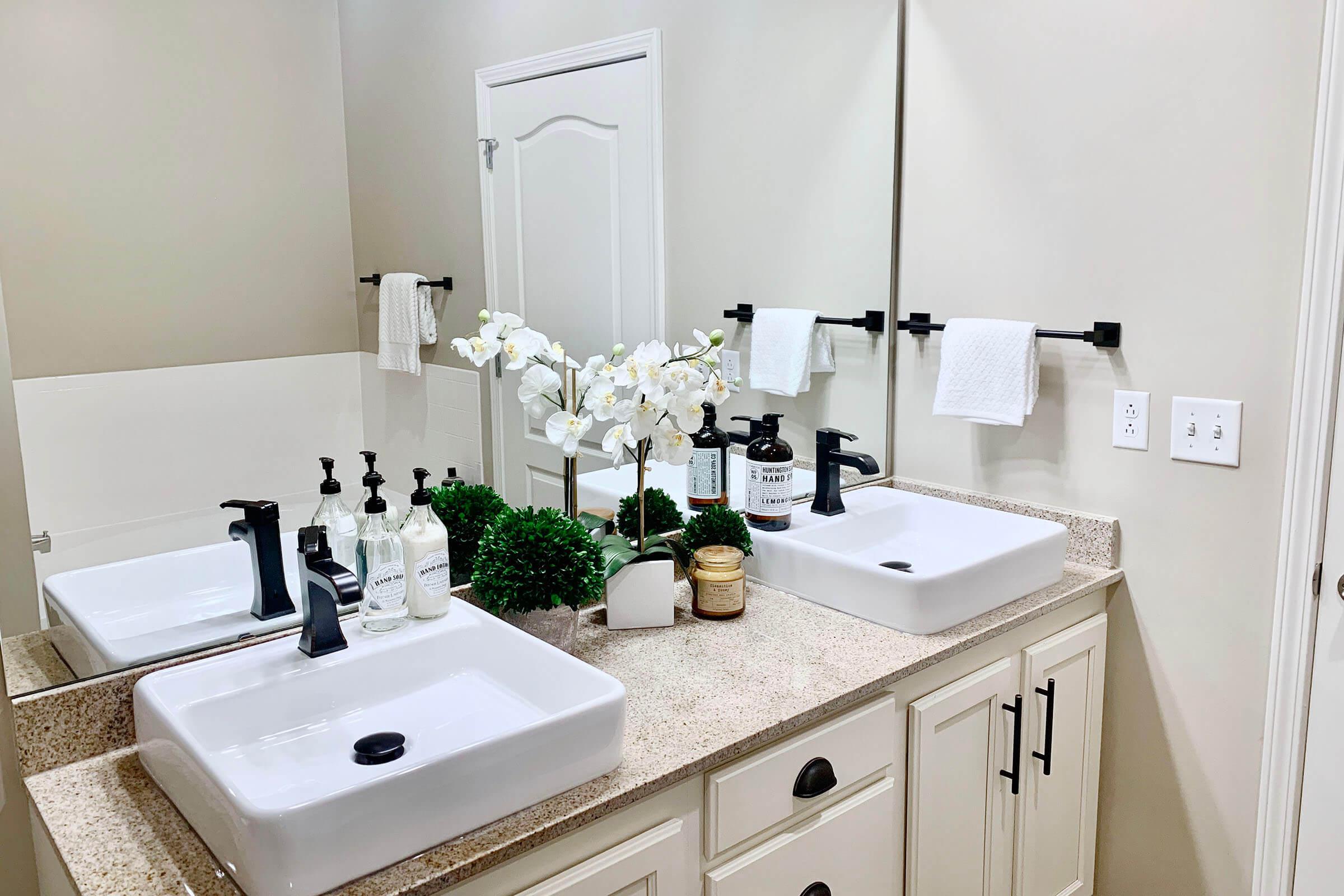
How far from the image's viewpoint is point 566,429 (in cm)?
171

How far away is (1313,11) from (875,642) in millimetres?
1246

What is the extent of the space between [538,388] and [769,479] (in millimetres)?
530

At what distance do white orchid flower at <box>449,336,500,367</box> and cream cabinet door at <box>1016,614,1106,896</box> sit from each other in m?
1.09

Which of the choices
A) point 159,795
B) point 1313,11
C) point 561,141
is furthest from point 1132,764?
point 159,795

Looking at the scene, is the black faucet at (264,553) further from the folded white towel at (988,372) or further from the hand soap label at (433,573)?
the folded white towel at (988,372)

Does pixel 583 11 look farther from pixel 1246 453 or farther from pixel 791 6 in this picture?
pixel 1246 453

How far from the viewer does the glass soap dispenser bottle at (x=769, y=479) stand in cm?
198

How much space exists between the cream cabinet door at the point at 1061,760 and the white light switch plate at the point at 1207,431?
0.38 m

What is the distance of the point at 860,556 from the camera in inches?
84.0

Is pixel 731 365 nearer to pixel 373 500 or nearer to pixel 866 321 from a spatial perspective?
pixel 866 321

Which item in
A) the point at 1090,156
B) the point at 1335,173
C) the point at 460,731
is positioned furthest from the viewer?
the point at 1090,156

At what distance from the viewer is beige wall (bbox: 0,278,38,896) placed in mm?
1231

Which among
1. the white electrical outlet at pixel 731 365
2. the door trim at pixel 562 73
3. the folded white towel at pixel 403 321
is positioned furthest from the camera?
the white electrical outlet at pixel 731 365

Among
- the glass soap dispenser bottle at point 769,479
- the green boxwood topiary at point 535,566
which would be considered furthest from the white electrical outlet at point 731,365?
the green boxwood topiary at point 535,566
